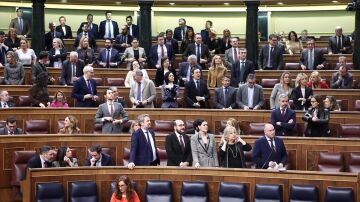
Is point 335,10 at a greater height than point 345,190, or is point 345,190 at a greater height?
point 335,10

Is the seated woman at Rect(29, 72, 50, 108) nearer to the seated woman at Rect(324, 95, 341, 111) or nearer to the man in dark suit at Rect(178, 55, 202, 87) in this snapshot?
the man in dark suit at Rect(178, 55, 202, 87)

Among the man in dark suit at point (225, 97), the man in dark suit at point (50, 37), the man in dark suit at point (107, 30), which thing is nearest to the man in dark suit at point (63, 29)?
the man in dark suit at point (50, 37)

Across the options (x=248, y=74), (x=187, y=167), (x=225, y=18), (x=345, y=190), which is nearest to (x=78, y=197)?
(x=187, y=167)

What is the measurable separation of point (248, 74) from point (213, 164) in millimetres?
3469

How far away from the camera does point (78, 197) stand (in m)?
10.3

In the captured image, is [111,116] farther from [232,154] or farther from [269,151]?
[269,151]

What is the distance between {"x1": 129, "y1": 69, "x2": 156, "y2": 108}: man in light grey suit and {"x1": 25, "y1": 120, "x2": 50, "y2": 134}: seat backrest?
4.52ft

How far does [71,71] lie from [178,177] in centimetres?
438

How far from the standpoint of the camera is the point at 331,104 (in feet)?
41.0

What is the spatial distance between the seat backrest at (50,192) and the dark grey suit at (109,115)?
1.81 meters

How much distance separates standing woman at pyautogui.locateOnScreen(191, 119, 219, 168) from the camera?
10.6m

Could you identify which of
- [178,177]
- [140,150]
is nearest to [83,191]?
[140,150]

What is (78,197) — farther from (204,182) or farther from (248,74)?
(248,74)


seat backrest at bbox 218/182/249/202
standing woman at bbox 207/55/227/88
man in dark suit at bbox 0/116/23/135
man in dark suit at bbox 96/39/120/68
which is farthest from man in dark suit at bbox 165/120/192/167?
man in dark suit at bbox 96/39/120/68
